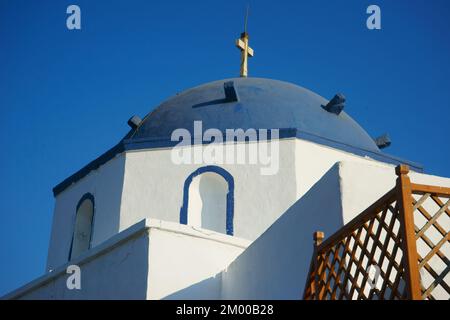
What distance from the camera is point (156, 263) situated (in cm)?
716

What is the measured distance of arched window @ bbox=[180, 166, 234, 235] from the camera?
30.3 ft

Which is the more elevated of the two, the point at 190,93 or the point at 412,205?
the point at 190,93

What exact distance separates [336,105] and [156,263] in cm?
432

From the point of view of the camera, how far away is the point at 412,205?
4117 millimetres

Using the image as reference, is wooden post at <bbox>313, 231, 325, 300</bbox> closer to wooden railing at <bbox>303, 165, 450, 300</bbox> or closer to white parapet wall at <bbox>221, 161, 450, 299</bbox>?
wooden railing at <bbox>303, 165, 450, 300</bbox>

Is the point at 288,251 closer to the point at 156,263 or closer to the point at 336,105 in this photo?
the point at 156,263

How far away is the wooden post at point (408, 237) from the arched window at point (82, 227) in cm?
640

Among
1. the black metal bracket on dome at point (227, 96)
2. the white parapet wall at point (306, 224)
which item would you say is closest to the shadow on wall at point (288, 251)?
the white parapet wall at point (306, 224)

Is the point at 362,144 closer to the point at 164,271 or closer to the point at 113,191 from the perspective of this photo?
the point at 113,191

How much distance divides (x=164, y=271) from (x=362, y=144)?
4.00 meters

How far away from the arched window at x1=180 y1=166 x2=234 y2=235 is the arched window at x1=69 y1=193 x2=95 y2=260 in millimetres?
1435

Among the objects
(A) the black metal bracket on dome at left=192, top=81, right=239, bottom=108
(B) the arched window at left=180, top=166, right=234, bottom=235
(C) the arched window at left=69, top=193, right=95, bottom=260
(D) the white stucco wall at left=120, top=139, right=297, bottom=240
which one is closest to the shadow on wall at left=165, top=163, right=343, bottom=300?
(D) the white stucco wall at left=120, top=139, right=297, bottom=240
